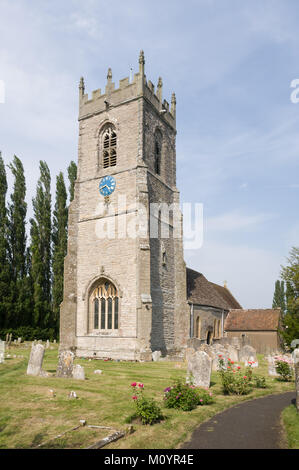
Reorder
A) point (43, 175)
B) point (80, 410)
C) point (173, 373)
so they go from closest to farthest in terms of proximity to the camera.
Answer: point (80, 410) → point (173, 373) → point (43, 175)

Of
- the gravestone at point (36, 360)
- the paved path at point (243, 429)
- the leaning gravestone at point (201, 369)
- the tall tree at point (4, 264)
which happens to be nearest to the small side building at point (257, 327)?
the tall tree at point (4, 264)

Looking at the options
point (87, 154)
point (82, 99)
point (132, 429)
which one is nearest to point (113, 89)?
point (82, 99)

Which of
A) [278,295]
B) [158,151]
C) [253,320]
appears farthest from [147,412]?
[278,295]

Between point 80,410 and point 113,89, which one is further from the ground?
point 113,89

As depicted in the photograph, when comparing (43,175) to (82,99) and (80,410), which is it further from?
(80,410)

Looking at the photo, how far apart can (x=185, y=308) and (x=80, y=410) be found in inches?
696

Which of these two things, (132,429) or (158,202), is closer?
(132,429)

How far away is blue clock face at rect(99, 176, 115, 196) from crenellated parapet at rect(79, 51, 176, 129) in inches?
210

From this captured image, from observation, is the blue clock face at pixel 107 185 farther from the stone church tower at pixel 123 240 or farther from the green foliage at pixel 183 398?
the green foliage at pixel 183 398

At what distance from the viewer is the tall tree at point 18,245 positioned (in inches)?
1212

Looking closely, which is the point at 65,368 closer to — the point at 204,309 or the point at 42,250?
the point at 204,309

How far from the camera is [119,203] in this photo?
955 inches

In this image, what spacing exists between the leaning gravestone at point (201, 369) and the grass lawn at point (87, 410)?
0.49 metres

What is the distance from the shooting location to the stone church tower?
22.6 m
